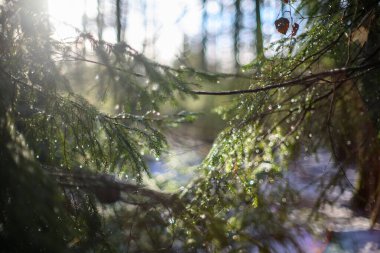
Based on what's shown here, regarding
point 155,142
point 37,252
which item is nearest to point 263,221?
point 155,142

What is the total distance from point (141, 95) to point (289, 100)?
2125 mm

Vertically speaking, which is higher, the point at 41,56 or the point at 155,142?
the point at 41,56

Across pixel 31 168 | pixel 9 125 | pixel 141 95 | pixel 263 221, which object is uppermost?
pixel 141 95

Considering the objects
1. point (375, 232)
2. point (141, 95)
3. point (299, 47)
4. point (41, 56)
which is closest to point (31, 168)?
point (41, 56)

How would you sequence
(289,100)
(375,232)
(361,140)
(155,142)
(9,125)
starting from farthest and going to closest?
(361,140)
(375,232)
(289,100)
(155,142)
(9,125)

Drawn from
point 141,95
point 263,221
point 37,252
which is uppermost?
point 141,95

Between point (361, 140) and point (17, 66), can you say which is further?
point (361, 140)

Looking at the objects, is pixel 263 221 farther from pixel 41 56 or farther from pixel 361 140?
pixel 361 140

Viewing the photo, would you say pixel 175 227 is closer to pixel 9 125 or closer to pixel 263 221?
pixel 263 221

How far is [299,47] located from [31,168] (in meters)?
3.14

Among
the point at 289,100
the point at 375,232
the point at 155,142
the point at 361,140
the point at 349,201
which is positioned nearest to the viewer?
the point at 155,142

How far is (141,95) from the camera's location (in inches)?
143

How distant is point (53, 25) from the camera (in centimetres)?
262

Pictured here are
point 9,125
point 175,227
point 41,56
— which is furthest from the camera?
point 175,227
